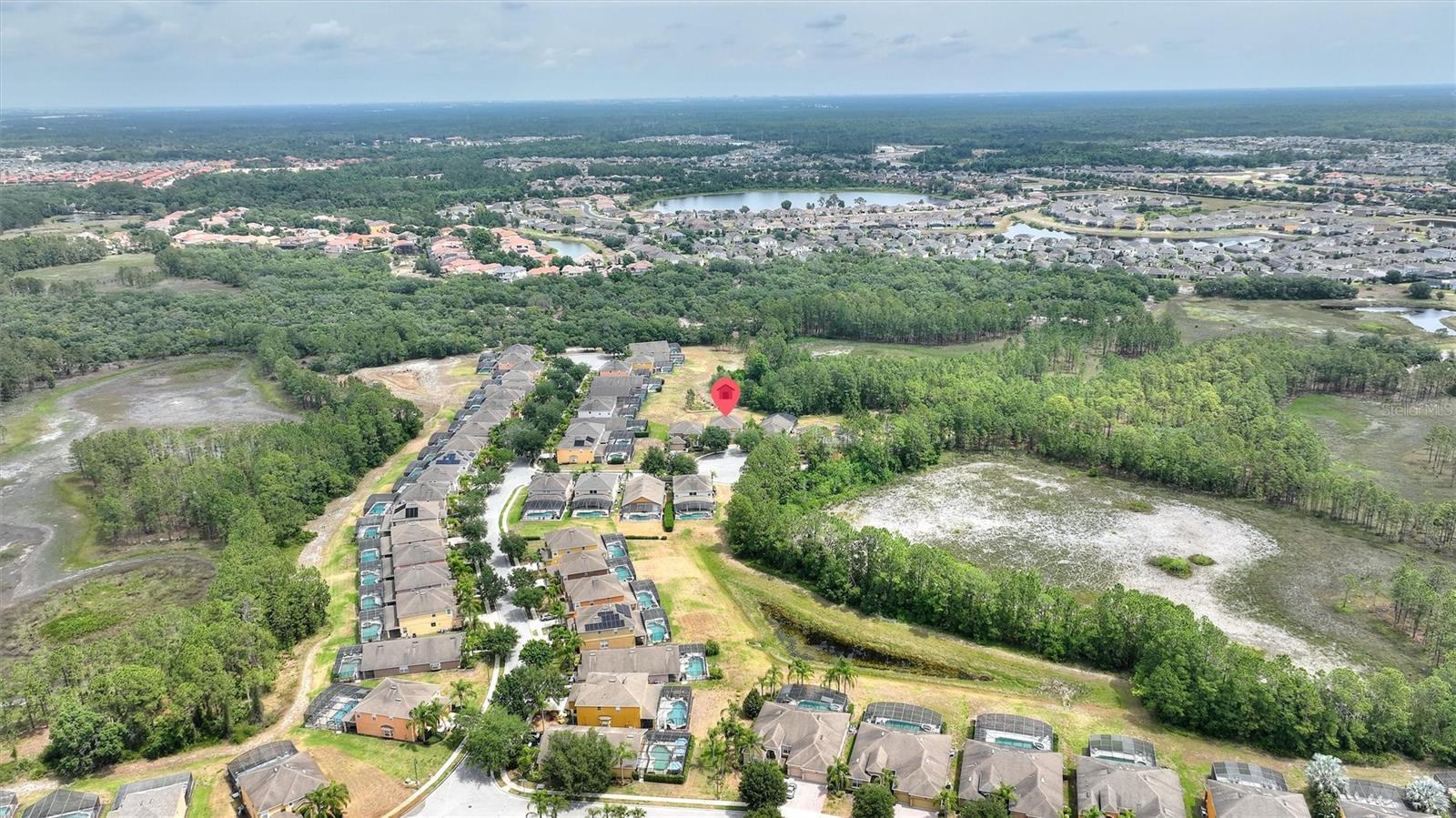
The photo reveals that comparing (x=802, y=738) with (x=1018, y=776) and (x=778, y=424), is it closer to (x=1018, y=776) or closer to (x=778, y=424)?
(x=1018, y=776)

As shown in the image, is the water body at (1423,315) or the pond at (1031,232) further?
the pond at (1031,232)

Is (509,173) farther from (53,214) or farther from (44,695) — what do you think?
(44,695)

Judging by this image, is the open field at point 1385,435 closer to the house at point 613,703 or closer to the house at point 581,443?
the house at point 613,703

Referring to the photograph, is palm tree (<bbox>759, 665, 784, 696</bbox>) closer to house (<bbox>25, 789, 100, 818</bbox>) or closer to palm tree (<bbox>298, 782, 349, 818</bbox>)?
palm tree (<bbox>298, 782, 349, 818</bbox>)

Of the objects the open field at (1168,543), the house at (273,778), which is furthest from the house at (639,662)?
the open field at (1168,543)

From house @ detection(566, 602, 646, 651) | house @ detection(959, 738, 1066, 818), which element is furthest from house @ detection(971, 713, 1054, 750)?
house @ detection(566, 602, 646, 651)

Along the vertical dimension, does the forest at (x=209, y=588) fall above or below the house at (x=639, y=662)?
above

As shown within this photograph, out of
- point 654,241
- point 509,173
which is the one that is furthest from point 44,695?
point 509,173
